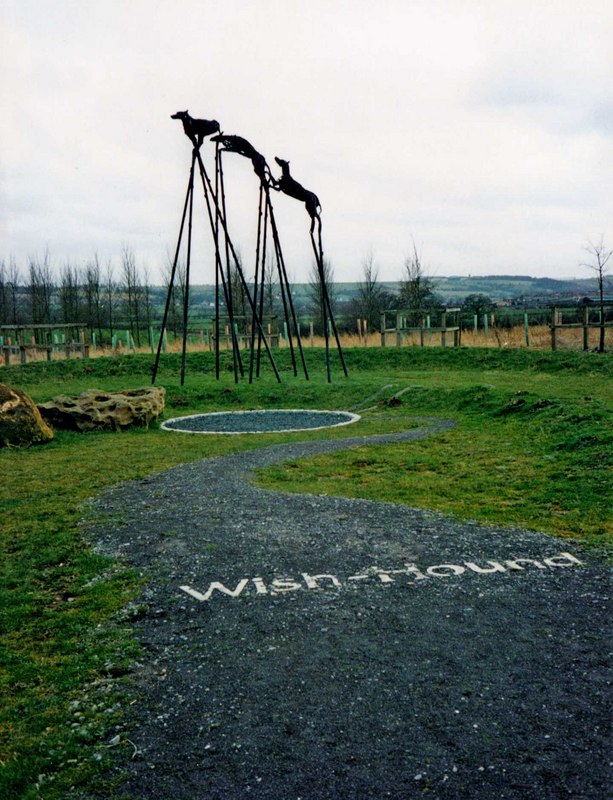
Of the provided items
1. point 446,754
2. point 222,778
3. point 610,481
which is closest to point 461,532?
point 610,481

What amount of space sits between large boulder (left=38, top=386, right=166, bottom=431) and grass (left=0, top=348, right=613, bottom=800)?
44 centimetres

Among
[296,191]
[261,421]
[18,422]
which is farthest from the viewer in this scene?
[296,191]

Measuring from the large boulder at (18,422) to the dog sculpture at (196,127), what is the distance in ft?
19.1

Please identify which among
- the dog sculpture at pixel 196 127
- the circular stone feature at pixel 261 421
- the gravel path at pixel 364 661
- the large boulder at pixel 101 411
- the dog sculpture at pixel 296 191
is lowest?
the gravel path at pixel 364 661

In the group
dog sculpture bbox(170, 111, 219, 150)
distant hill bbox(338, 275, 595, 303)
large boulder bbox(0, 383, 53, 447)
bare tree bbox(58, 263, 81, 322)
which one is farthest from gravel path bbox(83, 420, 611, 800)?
distant hill bbox(338, 275, 595, 303)

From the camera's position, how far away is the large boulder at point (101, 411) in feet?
39.7

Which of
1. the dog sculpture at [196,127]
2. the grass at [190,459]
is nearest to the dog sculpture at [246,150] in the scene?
the dog sculpture at [196,127]

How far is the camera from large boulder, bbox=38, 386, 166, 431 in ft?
39.7

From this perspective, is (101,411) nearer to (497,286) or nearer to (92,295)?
(92,295)

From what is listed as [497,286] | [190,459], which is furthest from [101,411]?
[497,286]

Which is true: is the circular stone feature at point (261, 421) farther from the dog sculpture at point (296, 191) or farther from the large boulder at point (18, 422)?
the dog sculpture at point (296, 191)

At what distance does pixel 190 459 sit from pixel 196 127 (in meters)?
7.18

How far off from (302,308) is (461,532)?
56.9 meters

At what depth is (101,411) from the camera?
12.3 metres
